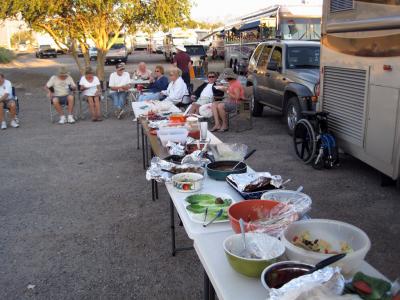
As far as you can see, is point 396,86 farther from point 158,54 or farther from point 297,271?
point 158,54

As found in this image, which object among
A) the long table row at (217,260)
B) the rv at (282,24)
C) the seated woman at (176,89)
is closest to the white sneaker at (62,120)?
the seated woman at (176,89)

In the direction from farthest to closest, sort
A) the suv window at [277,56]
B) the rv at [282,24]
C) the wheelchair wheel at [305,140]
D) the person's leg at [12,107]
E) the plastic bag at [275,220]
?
the rv at [282,24], the person's leg at [12,107], the suv window at [277,56], the wheelchair wheel at [305,140], the plastic bag at [275,220]

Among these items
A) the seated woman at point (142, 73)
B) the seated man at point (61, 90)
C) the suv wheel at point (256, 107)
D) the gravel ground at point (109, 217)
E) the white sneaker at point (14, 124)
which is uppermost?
the seated woman at point (142, 73)

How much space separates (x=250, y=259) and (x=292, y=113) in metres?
6.87

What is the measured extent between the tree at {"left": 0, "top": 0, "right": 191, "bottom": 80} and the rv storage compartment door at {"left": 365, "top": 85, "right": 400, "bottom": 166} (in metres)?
13.9

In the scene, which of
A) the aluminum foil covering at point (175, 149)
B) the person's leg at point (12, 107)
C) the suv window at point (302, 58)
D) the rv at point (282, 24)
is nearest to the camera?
the aluminum foil covering at point (175, 149)

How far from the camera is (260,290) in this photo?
5.78ft

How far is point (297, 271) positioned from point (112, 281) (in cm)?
214

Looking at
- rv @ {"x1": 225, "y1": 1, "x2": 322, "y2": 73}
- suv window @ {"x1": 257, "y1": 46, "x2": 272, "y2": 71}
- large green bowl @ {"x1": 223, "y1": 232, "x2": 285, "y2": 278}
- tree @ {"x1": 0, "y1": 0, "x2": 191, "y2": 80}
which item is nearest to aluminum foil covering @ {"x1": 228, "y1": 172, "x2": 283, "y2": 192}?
large green bowl @ {"x1": 223, "y1": 232, "x2": 285, "y2": 278}

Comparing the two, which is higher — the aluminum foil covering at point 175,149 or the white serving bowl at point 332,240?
the white serving bowl at point 332,240

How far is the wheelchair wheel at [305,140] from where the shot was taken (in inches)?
242

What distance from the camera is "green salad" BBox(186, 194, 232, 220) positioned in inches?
97.3

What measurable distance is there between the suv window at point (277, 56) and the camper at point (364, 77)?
8.65ft

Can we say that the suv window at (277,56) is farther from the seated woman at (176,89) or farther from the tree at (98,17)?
the tree at (98,17)
